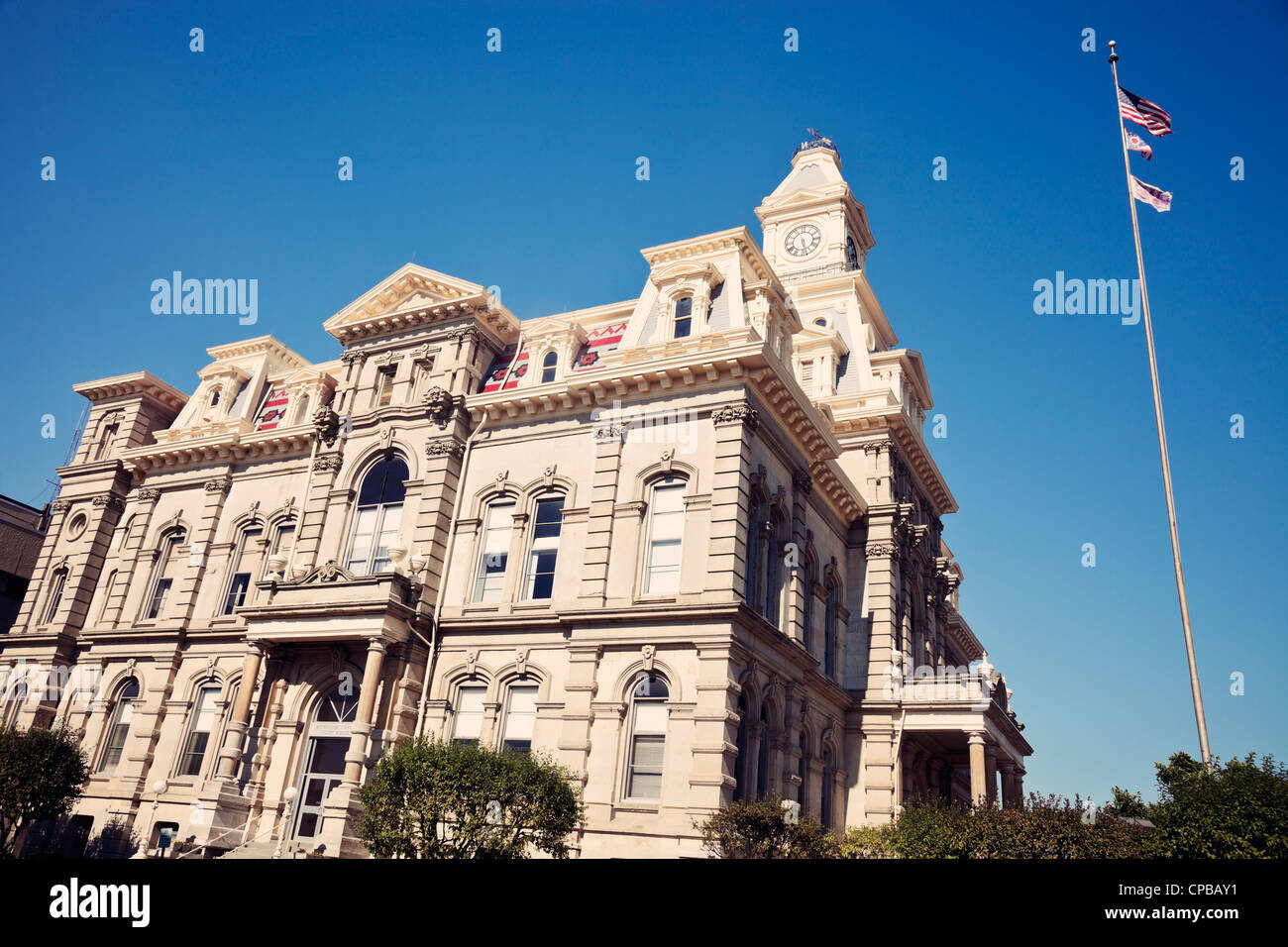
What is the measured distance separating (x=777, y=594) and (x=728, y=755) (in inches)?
264

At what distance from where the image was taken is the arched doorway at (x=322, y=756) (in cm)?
2720

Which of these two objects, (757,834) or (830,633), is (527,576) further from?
(830,633)

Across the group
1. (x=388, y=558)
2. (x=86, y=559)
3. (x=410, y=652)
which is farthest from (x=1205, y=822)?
(x=86, y=559)

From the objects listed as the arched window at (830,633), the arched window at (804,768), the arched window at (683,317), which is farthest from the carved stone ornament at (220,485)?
the arched window at (804,768)

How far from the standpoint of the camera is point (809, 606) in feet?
100

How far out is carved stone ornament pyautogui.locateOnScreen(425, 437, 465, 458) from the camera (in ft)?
99.0

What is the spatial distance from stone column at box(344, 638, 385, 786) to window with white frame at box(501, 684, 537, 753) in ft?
12.2

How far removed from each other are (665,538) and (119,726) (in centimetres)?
2223

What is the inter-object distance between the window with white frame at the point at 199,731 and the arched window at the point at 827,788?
20292 mm

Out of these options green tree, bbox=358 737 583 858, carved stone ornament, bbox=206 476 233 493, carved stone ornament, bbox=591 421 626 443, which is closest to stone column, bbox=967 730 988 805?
carved stone ornament, bbox=591 421 626 443

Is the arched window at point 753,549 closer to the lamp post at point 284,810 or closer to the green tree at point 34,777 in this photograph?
the lamp post at point 284,810

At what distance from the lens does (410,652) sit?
27312mm

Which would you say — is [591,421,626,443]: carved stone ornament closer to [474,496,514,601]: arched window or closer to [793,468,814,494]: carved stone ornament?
[474,496,514,601]: arched window
